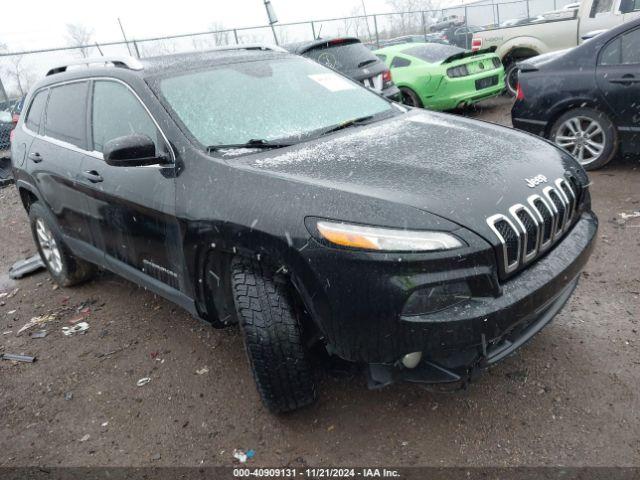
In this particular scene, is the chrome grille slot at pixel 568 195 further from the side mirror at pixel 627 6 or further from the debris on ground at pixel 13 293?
the side mirror at pixel 627 6

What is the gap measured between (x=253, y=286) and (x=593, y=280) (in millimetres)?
2434

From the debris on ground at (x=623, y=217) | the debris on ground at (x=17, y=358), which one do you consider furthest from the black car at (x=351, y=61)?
the debris on ground at (x=17, y=358)

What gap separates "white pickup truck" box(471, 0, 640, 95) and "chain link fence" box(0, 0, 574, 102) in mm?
4300

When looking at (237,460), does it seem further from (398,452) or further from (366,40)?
→ (366,40)

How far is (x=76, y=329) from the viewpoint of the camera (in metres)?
3.88

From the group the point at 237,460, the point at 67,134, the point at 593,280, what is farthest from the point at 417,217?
the point at 67,134

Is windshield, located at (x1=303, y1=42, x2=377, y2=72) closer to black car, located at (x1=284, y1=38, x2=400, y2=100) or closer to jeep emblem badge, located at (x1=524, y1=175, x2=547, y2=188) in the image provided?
black car, located at (x1=284, y1=38, x2=400, y2=100)

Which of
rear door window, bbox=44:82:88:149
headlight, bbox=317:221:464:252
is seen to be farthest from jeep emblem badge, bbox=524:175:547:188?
rear door window, bbox=44:82:88:149

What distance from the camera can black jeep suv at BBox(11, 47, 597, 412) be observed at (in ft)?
6.68

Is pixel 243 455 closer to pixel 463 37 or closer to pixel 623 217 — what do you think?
pixel 623 217

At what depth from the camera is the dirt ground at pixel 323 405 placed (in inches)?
93.0

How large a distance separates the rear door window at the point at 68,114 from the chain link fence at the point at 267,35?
2.63 metres

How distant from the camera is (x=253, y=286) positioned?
7.81 ft

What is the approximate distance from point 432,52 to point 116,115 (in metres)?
6.85
